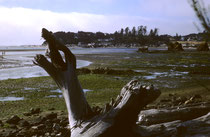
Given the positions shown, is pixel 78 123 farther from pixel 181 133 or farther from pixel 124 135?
pixel 181 133

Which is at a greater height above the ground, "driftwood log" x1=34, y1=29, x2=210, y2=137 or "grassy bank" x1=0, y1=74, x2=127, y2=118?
"driftwood log" x1=34, y1=29, x2=210, y2=137

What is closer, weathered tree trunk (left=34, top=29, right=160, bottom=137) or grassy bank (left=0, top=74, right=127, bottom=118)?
weathered tree trunk (left=34, top=29, right=160, bottom=137)

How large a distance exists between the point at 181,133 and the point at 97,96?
26.6ft

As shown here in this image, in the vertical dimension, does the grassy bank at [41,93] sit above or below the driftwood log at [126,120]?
below

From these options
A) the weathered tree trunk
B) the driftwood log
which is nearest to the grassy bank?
the weathered tree trunk

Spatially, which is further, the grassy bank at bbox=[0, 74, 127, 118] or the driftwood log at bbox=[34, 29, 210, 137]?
the grassy bank at bbox=[0, 74, 127, 118]

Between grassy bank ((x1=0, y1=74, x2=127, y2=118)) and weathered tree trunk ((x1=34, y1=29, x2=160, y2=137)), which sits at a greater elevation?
weathered tree trunk ((x1=34, y1=29, x2=160, y2=137))

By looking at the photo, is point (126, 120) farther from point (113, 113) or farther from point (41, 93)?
point (41, 93)

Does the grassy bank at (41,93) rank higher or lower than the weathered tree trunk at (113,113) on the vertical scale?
lower

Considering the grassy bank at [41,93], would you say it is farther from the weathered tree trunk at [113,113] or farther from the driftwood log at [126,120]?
the driftwood log at [126,120]

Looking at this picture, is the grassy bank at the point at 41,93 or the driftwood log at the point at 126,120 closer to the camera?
the driftwood log at the point at 126,120

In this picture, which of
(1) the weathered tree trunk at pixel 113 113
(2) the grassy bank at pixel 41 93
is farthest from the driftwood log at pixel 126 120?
(2) the grassy bank at pixel 41 93

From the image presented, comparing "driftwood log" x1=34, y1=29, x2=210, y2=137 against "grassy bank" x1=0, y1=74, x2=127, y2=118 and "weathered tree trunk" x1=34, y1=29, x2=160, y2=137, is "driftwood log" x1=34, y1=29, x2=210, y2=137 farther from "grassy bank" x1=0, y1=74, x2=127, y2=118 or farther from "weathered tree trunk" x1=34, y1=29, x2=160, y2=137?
"grassy bank" x1=0, y1=74, x2=127, y2=118

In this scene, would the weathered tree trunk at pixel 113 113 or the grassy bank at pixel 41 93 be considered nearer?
the weathered tree trunk at pixel 113 113
